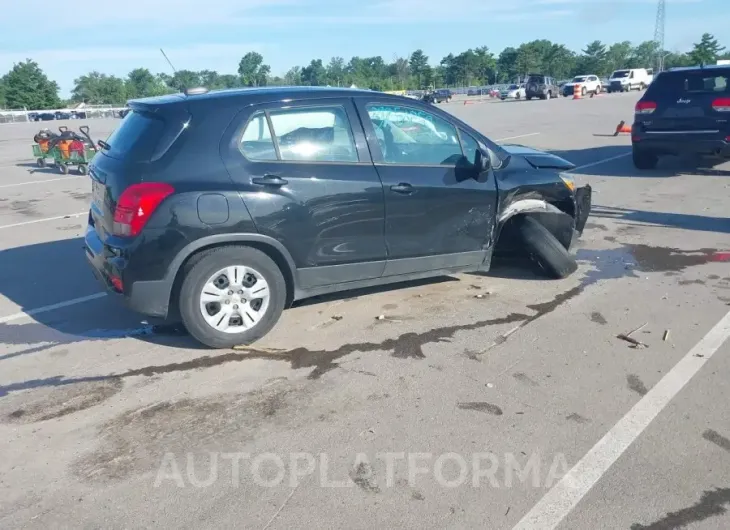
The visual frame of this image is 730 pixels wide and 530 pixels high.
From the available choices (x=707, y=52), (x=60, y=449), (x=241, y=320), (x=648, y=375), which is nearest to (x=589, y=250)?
(x=648, y=375)

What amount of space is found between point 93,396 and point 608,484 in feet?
10.1

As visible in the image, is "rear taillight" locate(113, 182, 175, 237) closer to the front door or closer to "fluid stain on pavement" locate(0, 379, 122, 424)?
"fluid stain on pavement" locate(0, 379, 122, 424)

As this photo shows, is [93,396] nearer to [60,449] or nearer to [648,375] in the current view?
[60,449]

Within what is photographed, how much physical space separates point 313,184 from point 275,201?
0.33m

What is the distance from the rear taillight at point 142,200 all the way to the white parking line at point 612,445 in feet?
9.96

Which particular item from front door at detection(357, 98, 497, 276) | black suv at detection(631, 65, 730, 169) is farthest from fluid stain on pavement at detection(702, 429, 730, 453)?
black suv at detection(631, 65, 730, 169)

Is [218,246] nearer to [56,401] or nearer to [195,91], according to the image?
[195,91]

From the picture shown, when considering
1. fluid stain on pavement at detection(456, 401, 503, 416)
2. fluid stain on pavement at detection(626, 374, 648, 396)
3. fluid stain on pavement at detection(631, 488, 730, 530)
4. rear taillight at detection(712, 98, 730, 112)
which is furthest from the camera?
rear taillight at detection(712, 98, 730, 112)

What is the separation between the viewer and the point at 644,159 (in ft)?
41.8

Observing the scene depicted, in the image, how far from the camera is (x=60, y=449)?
3.63 meters

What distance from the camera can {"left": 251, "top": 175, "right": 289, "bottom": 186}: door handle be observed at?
473cm

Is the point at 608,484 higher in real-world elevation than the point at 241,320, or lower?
lower

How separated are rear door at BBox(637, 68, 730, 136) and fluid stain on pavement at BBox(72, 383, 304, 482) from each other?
9987 mm

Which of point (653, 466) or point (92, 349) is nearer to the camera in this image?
point (653, 466)
